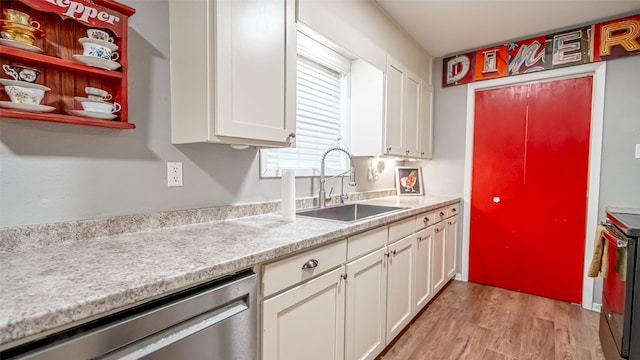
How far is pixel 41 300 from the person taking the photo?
629 mm

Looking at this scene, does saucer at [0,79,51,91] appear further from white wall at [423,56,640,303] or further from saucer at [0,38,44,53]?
white wall at [423,56,640,303]

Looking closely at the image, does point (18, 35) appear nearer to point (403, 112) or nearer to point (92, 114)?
point (92, 114)

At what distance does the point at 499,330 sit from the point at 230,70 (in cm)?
253

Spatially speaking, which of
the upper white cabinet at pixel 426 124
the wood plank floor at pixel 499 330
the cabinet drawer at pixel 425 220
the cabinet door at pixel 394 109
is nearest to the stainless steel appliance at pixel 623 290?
the wood plank floor at pixel 499 330

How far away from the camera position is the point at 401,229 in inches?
78.0

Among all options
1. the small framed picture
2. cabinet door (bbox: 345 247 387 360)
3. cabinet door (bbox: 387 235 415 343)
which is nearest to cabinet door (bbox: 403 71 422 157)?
the small framed picture

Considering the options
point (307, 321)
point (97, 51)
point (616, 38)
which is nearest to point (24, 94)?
point (97, 51)

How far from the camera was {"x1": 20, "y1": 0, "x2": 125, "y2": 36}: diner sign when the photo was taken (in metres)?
1.00

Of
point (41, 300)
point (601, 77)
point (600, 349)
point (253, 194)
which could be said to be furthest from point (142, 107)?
point (601, 77)

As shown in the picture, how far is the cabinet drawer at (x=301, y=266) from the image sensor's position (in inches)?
42.7

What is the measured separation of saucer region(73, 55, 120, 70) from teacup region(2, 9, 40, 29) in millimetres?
138

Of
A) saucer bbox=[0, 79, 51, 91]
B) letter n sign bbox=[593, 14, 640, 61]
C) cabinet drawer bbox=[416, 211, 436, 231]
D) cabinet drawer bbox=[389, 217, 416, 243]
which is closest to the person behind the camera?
saucer bbox=[0, 79, 51, 91]

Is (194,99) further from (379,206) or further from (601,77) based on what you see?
(601,77)

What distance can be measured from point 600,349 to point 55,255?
3056mm
